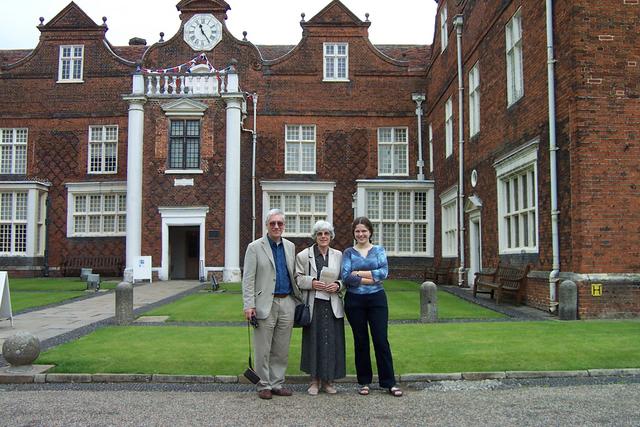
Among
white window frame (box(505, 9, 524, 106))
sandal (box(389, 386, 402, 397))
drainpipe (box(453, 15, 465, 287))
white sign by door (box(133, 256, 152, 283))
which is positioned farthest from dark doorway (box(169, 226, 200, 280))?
sandal (box(389, 386, 402, 397))

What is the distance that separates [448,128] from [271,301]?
17010 mm

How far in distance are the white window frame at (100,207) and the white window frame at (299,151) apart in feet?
23.5

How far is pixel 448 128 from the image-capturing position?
22141mm

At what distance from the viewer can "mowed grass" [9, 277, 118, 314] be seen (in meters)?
15.5

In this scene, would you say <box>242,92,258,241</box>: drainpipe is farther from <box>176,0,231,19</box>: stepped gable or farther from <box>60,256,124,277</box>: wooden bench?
<box>60,256,124,277</box>: wooden bench

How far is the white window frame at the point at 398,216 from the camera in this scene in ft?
80.2

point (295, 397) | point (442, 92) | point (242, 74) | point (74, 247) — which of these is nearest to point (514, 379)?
point (295, 397)

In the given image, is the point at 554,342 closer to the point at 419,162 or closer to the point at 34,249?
the point at 419,162

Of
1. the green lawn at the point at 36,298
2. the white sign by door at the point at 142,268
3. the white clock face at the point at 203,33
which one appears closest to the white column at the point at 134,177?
the white sign by door at the point at 142,268

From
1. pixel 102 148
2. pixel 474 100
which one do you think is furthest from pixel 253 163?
pixel 474 100

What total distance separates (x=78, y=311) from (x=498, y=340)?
9.51m

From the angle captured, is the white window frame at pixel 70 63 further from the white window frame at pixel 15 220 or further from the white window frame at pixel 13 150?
the white window frame at pixel 15 220

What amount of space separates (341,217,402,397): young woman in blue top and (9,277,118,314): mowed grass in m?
10.4

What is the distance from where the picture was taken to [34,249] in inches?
1020
